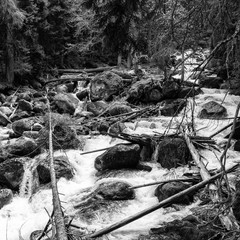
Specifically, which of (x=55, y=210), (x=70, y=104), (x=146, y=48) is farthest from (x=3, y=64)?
(x=55, y=210)

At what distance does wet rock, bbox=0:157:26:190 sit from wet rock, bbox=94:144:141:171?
2.29m

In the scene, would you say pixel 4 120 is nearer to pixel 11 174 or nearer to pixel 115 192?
pixel 11 174

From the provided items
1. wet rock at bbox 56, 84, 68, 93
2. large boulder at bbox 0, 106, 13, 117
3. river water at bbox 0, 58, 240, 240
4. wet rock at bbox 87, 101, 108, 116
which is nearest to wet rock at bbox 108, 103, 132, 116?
wet rock at bbox 87, 101, 108, 116

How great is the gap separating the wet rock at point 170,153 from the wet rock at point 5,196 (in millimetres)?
4158

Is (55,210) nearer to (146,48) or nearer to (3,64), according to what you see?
(146,48)

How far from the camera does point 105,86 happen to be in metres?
17.7

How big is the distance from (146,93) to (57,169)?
8903mm

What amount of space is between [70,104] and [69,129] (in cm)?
513

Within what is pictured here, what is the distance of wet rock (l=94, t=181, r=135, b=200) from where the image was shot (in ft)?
22.4

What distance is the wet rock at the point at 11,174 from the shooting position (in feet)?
26.0

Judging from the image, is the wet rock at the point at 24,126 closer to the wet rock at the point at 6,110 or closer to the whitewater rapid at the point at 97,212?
the whitewater rapid at the point at 97,212

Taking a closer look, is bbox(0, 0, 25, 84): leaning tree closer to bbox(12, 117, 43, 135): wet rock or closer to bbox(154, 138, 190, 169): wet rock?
bbox(12, 117, 43, 135): wet rock

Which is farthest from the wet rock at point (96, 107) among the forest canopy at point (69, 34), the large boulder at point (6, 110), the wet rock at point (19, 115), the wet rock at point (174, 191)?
the wet rock at point (174, 191)

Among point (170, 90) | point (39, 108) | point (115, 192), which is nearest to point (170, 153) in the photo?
point (115, 192)
